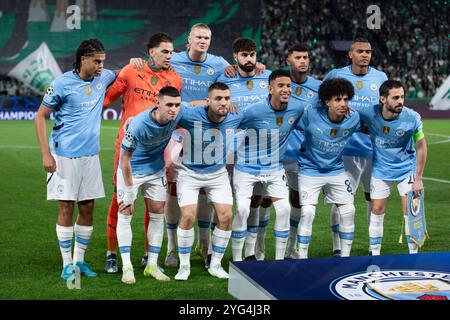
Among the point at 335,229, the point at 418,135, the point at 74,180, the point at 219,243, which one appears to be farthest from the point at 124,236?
the point at 418,135

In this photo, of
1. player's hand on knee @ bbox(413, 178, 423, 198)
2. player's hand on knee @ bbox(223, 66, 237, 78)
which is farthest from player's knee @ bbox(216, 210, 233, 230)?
player's hand on knee @ bbox(413, 178, 423, 198)

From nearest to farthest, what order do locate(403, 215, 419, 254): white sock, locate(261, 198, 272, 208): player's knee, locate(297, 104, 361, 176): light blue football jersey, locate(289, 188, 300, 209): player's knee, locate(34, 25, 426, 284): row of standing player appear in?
locate(297, 104, 361, 176): light blue football jersey < locate(34, 25, 426, 284): row of standing player < locate(403, 215, 419, 254): white sock < locate(261, 198, 272, 208): player's knee < locate(289, 188, 300, 209): player's knee

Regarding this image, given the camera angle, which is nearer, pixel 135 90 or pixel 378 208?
pixel 135 90

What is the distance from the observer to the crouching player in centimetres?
670

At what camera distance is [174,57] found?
8016 millimetres

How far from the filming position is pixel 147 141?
6.86 meters

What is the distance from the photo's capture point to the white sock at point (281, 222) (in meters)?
7.25

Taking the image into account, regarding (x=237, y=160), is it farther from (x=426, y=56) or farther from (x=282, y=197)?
(x=426, y=56)

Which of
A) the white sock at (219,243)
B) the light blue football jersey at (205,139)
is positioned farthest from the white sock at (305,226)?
the light blue football jersey at (205,139)

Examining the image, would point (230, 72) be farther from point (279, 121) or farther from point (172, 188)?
point (172, 188)

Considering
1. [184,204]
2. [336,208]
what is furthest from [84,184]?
[336,208]

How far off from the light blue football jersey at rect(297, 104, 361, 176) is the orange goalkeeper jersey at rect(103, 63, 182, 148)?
1387 millimetres

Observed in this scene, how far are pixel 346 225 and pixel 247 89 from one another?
1603 millimetres

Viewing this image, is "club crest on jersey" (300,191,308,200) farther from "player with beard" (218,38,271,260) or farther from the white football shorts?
the white football shorts
